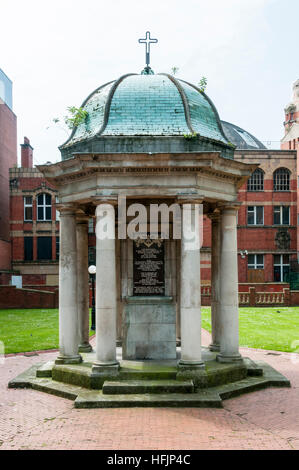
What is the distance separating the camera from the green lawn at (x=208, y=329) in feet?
65.9

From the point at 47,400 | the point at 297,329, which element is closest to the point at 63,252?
the point at 47,400

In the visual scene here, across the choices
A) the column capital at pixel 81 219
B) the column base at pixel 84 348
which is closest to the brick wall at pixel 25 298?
the column base at pixel 84 348

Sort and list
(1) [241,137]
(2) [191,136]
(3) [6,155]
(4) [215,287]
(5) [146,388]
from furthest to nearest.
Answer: (1) [241,137] → (3) [6,155] → (4) [215,287] → (2) [191,136] → (5) [146,388]

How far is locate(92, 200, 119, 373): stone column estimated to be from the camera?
11273mm

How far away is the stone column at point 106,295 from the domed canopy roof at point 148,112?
213 cm

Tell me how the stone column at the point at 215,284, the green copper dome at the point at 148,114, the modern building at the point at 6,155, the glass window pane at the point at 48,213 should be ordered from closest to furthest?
the green copper dome at the point at 148,114
the stone column at the point at 215,284
the modern building at the point at 6,155
the glass window pane at the point at 48,213

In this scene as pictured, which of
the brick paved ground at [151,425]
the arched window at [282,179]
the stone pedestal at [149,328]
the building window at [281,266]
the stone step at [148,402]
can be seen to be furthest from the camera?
the arched window at [282,179]

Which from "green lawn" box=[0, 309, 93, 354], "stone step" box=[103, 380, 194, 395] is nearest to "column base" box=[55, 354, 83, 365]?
"stone step" box=[103, 380, 194, 395]

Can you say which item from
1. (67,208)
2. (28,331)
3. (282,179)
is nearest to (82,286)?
(67,208)

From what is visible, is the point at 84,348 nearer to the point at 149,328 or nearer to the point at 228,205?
the point at 149,328

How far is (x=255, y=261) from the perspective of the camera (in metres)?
48.0

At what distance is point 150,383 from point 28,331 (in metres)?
15.4

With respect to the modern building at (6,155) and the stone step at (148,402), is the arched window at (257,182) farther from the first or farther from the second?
the stone step at (148,402)
